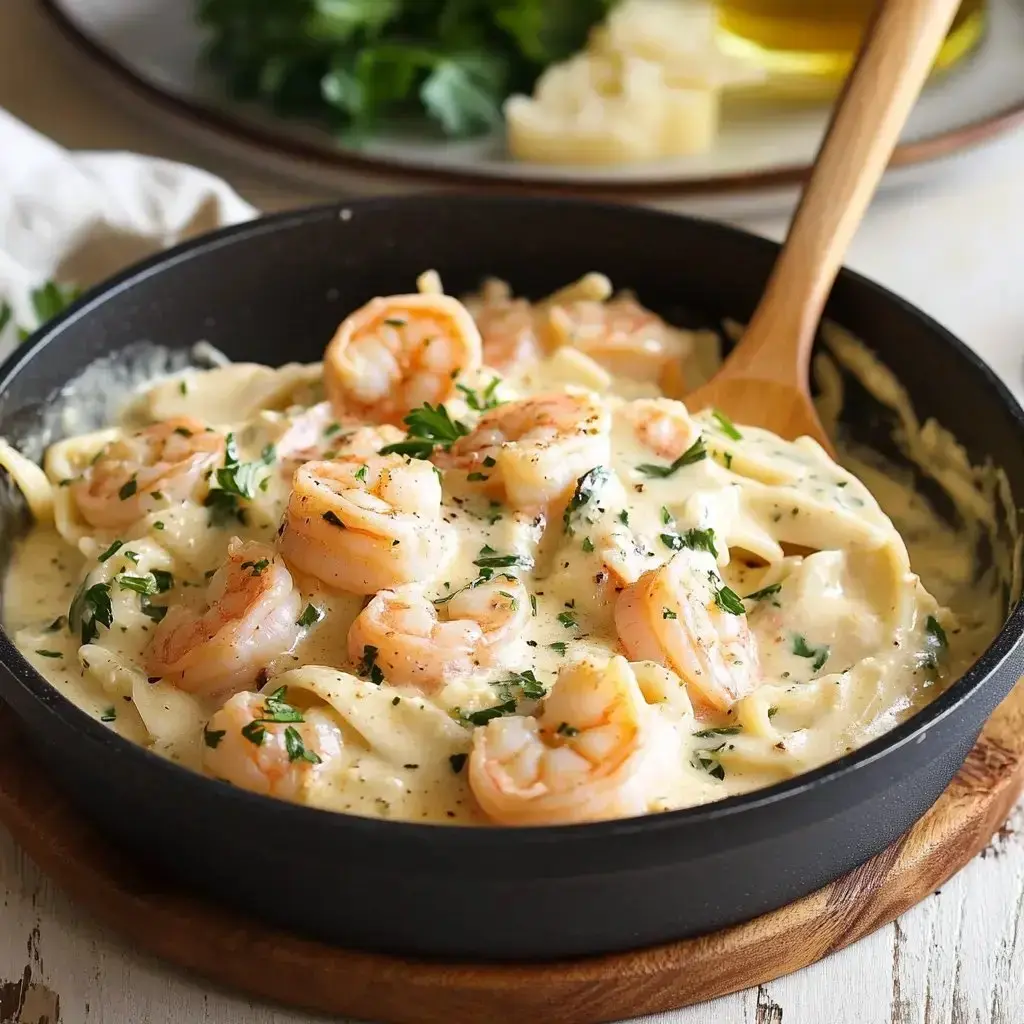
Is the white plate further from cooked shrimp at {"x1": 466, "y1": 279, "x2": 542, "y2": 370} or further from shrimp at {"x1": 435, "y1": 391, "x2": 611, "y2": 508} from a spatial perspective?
shrimp at {"x1": 435, "y1": 391, "x2": 611, "y2": 508}

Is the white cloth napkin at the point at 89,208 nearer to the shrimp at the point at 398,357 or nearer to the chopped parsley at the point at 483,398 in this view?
the shrimp at the point at 398,357

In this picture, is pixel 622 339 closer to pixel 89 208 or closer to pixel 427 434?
pixel 427 434

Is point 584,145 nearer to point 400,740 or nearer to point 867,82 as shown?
point 867,82

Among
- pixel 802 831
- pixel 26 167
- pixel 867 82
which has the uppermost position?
pixel 867 82

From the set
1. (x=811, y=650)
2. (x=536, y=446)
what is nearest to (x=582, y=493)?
(x=536, y=446)

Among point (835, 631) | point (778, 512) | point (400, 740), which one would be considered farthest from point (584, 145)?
point (400, 740)

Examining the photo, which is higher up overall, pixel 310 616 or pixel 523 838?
pixel 523 838
